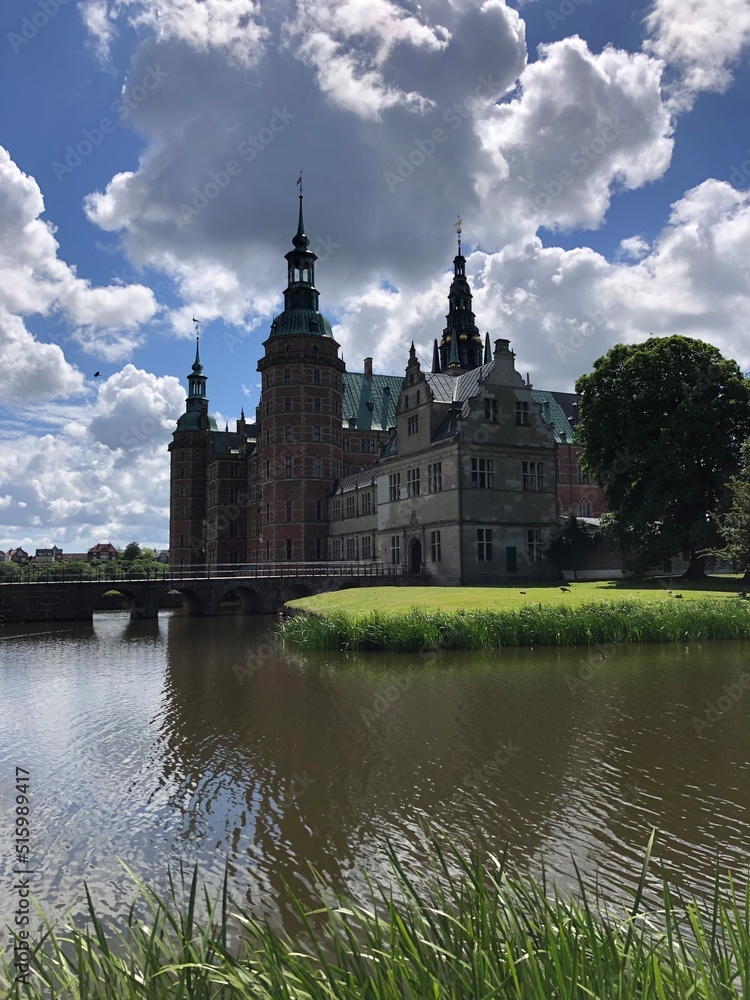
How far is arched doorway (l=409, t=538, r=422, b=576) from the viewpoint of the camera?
44.9 metres

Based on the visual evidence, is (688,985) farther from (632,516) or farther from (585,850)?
(632,516)

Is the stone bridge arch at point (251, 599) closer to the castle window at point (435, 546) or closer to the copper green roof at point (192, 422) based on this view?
the castle window at point (435, 546)

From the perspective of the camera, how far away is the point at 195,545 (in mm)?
83062

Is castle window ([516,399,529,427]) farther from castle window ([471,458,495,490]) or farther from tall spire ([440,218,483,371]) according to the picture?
tall spire ([440,218,483,371])

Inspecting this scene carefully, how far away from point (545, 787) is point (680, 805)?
1.56 meters

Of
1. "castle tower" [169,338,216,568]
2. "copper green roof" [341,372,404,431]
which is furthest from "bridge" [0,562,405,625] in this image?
"castle tower" [169,338,216,568]

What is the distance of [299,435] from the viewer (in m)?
64.4

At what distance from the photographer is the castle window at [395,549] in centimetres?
4662

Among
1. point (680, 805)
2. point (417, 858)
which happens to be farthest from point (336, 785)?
point (680, 805)

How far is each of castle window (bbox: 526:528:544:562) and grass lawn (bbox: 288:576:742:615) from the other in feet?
22.4

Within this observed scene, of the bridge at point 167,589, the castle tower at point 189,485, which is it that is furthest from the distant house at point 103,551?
the bridge at point 167,589

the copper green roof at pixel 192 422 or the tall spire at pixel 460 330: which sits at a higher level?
the tall spire at pixel 460 330

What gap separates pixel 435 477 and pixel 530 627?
70.7ft

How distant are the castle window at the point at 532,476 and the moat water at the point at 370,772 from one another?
81.8 ft
